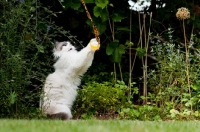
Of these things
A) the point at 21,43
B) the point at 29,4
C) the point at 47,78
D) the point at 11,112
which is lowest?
the point at 11,112

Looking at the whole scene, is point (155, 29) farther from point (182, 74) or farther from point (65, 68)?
point (65, 68)

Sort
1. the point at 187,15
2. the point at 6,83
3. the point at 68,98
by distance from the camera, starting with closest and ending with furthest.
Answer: the point at 6,83 → the point at 68,98 → the point at 187,15

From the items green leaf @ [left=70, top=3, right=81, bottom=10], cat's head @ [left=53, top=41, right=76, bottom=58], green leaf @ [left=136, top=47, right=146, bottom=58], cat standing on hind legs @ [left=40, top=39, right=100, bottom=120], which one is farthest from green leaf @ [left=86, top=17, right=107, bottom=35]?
cat standing on hind legs @ [left=40, top=39, right=100, bottom=120]

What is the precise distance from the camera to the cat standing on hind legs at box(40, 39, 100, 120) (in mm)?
6176

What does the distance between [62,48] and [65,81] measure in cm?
52

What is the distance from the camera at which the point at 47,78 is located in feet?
20.9

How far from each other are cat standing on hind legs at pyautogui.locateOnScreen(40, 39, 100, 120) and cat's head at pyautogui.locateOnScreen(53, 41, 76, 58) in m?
0.06

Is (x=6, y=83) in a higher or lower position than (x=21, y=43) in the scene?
lower

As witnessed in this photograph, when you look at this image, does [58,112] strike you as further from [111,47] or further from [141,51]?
[141,51]

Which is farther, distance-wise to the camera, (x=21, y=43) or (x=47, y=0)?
(x=47, y=0)

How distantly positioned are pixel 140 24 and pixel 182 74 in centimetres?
115

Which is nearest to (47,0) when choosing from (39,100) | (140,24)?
(140,24)

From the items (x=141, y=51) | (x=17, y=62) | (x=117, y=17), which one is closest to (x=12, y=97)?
(x=17, y=62)

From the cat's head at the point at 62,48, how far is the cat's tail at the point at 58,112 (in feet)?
2.55
